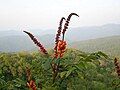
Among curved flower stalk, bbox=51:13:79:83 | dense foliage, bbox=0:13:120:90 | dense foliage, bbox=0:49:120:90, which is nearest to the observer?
curved flower stalk, bbox=51:13:79:83

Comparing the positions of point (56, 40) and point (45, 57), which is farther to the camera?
point (45, 57)

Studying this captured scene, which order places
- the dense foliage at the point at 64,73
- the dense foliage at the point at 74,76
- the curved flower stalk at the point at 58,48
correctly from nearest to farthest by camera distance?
the curved flower stalk at the point at 58,48 → the dense foliage at the point at 64,73 → the dense foliage at the point at 74,76

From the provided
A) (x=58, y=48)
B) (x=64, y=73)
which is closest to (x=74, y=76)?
(x=64, y=73)

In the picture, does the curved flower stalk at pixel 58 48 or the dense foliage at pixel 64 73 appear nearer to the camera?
the curved flower stalk at pixel 58 48

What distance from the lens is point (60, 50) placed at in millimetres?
4762

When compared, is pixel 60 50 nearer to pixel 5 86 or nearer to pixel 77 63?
pixel 77 63

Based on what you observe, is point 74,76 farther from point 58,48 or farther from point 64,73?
point 58,48

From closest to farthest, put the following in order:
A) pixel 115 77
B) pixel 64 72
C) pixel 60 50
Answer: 1. pixel 60 50
2. pixel 64 72
3. pixel 115 77

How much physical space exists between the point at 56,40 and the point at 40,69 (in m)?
1.05

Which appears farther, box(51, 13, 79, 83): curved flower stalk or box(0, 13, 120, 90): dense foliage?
box(0, 13, 120, 90): dense foliage

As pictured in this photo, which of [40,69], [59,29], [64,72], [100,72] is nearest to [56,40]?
[59,29]

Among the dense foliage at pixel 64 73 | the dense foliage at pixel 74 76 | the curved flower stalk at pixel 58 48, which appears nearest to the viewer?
the curved flower stalk at pixel 58 48

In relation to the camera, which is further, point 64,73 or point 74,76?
point 74,76

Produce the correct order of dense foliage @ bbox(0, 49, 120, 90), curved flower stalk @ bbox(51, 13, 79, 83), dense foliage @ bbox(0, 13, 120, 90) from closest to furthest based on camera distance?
curved flower stalk @ bbox(51, 13, 79, 83) → dense foliage @ bbox(0, 13, 120, 90) → dense foliage @ bbox(0, 49, 120, 90)
